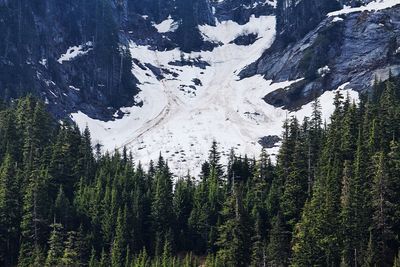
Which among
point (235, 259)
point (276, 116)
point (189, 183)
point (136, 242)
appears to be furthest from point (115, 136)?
point (235, 259)

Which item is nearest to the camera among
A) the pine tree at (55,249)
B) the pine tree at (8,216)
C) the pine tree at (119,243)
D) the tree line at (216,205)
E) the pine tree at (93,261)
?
the tree line at (216,205)

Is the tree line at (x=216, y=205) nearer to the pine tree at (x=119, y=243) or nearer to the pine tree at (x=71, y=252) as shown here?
the pine tree at (x=119, y=243)

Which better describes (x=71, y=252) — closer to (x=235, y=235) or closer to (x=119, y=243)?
(x=119, y=243)

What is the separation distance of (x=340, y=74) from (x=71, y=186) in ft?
365

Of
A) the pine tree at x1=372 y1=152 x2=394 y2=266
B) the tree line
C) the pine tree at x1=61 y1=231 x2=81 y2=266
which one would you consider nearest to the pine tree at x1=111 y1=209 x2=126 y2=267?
the tree line

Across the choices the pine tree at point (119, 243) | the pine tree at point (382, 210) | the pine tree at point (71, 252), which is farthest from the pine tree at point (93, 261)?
the pine tree at point (382, 210)

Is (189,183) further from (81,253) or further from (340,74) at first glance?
(340,74)

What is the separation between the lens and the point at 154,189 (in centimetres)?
10138

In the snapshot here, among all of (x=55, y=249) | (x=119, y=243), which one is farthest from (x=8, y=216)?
(x=119, y=243)

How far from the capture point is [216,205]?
9781 centimetres

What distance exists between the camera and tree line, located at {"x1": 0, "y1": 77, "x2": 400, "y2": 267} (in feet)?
257

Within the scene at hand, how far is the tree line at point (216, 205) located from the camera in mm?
78438

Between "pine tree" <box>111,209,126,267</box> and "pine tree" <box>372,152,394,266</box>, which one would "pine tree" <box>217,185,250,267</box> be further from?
"pine tree" <box>372,152,394,266</box>

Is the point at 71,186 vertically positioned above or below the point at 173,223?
above
